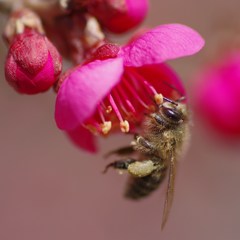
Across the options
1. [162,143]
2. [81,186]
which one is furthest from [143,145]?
[81,186]

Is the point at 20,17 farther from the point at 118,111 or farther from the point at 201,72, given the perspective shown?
the point at 201,72

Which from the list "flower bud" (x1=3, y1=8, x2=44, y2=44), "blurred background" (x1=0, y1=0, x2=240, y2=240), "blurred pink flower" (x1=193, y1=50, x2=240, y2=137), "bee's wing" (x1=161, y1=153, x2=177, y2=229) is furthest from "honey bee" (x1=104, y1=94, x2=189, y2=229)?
"blurred background" (x1=0, y1=0, x2=240, y2=240)

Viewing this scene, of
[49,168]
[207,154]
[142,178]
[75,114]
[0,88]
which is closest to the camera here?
[75,114]

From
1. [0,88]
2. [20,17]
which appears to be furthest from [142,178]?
[0,88]

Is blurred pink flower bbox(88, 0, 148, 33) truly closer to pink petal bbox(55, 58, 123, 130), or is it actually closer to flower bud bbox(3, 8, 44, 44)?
flower bud bbox(3, 8, 44, 44)

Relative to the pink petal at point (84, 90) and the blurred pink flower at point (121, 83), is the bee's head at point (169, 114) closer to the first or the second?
the blurred pink flower at point (121, 83)

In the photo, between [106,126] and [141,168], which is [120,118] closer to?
[106,126]
